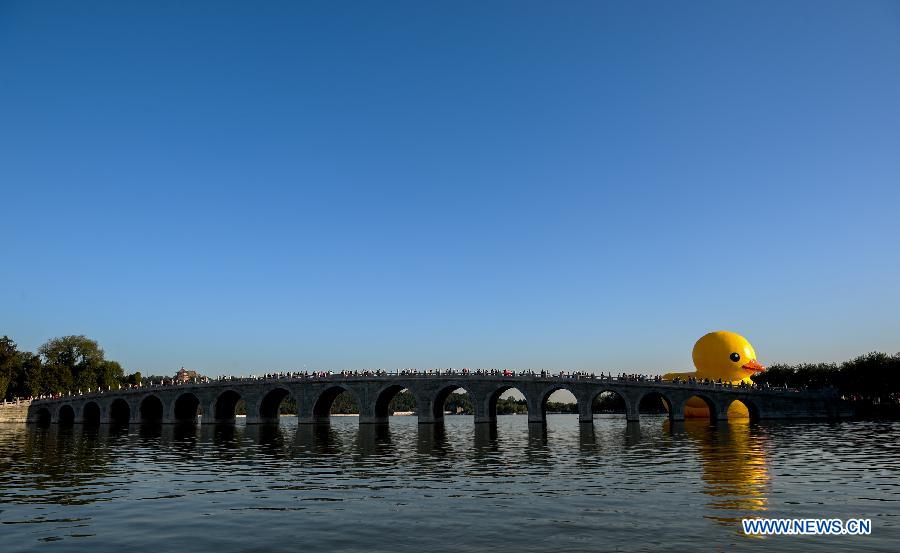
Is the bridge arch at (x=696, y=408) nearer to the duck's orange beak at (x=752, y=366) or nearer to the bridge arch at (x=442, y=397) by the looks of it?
the duck's orange beak at (x=752, y=366)

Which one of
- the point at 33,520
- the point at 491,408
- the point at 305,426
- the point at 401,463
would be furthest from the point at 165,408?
the point at 33,520

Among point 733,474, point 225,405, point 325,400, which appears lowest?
point 225,405

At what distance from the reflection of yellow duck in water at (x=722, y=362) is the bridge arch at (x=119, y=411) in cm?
7571

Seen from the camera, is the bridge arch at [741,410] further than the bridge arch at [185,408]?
No

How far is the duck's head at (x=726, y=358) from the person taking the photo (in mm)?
73000

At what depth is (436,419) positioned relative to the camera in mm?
80188

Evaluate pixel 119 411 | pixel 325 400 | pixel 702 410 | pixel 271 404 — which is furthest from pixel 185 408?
pixel 702 410

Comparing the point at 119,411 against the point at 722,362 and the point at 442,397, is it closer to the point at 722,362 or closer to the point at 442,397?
the point at 442,397

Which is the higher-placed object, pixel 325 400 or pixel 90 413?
pixel 325 400

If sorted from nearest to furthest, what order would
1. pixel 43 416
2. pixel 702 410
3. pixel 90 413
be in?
pixel 702 410 < pixel 90 413 < pixel 43 416

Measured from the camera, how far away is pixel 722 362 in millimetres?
73312

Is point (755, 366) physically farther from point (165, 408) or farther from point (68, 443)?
point (165, 408)

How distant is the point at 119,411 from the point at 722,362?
84.5m

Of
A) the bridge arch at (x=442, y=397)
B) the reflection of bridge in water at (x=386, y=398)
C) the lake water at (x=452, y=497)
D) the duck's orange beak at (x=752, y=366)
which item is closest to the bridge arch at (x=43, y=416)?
the reflection of bridge in water at (x=386, y=398)
